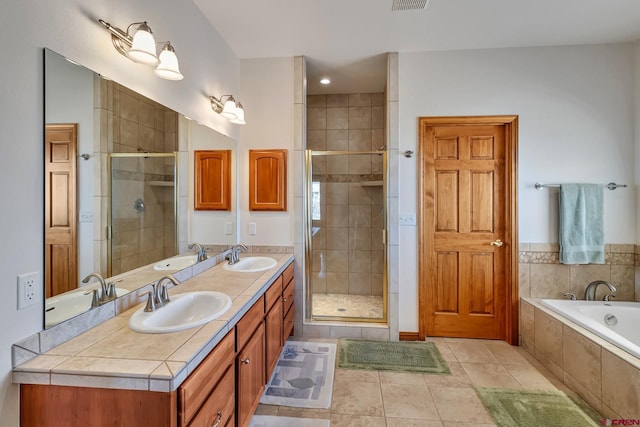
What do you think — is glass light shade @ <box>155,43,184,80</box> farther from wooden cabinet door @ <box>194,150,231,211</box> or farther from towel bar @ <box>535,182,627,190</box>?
towel bar @ <box>535,182,627,190</box>

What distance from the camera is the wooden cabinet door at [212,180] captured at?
2250 mm

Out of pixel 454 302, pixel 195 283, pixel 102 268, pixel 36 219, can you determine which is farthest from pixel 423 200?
pixel 36 219

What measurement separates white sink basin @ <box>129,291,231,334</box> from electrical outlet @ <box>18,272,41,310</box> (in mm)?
339

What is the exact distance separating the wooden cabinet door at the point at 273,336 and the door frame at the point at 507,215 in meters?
1.38

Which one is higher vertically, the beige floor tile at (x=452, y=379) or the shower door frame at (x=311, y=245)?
the shower door frame at (x=311, y=245)

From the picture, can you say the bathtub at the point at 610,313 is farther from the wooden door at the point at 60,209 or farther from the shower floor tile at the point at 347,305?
the wooden door at the point at 60,209

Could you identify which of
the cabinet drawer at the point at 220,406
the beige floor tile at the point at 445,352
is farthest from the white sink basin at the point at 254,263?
the beige floor tile at the point at 445,352

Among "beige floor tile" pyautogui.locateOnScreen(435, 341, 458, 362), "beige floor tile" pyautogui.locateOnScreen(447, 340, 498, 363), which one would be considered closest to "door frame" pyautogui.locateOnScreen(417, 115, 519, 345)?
"beige floor tile" pyautogui.locateOnScreen(435, 341, 458, 362)

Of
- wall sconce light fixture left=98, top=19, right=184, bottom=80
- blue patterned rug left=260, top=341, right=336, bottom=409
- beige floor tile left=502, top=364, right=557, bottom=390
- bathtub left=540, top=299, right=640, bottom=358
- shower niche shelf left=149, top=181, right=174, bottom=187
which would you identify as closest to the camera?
wall sconce light fixture left=98, top=19, right=184, bottom=80

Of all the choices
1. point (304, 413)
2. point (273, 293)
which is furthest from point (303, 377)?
point (273, 293)

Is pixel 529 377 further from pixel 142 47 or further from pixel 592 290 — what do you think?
pixel 142 47

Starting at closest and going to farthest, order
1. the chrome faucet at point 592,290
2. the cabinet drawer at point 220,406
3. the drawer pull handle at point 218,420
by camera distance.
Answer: the cabinet drawer at point 220,406 < the drawer pull handle at point 218,420 < the chrome faucet at point 592,290

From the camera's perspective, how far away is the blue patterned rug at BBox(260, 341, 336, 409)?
78.7 inches

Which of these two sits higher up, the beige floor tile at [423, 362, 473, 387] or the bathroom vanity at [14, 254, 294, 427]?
the bathroom vanity at [14, 254, 294, 427]
